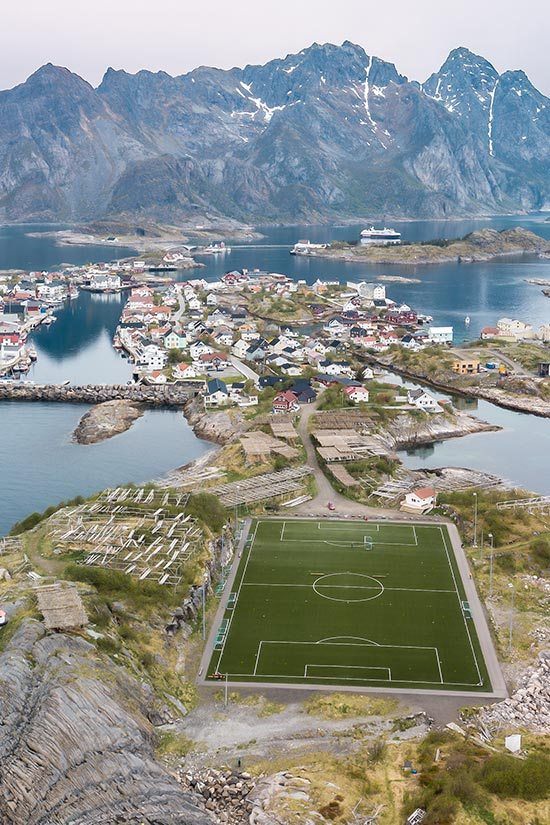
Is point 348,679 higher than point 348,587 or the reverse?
the reverse

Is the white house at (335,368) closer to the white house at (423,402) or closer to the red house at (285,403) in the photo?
the white house at (423,402)

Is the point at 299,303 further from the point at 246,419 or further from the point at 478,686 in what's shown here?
the point at 478,686

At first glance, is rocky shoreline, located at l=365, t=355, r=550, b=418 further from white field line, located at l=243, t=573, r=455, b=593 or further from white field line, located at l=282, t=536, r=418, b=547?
white field line, located at l=243, t=573, r=455, b=593

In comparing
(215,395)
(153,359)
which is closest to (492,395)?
(215,395)

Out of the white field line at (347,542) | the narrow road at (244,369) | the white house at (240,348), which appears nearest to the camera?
the white field line at (347,542)

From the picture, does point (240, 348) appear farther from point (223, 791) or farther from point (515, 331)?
point (223, 791)

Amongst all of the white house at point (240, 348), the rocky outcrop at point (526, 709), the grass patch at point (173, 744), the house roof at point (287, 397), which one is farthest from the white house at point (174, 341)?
the grass patch at point (173, 744)

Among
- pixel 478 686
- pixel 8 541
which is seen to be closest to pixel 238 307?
pixel 8 541

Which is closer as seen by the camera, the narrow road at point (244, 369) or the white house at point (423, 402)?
the white house at point (423, 402)
